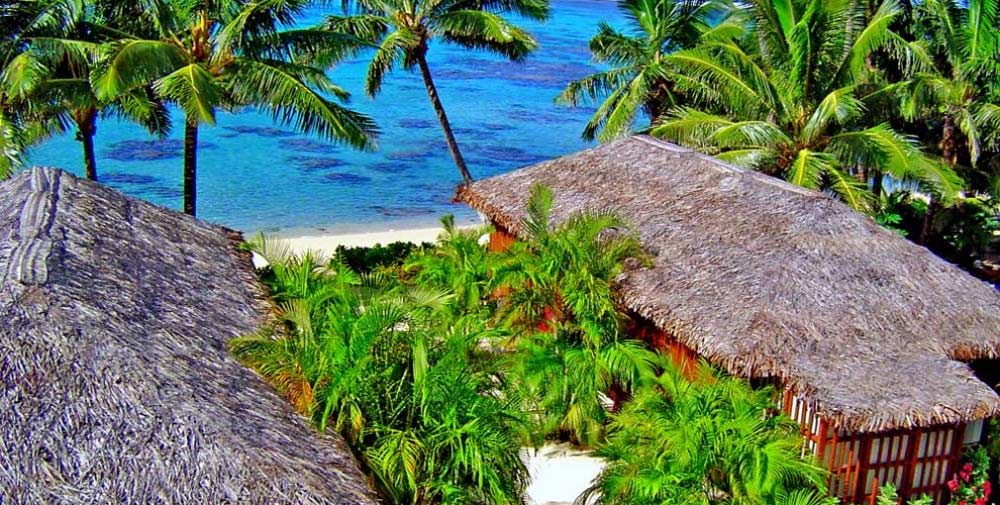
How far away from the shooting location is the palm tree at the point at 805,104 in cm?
1345

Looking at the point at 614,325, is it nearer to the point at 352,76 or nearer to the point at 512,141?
the point at 512,141

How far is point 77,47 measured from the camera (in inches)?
520

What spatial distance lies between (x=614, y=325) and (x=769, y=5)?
6.03m

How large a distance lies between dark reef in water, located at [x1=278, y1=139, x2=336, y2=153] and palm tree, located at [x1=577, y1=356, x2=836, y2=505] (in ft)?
93.5

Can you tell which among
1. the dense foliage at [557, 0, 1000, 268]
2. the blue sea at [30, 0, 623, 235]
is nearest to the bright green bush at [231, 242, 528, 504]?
the dense foliage at [557, 0, 1000, 268]

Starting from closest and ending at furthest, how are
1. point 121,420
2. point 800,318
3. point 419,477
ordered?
point 121,420 → point 419,477 → point 800,318

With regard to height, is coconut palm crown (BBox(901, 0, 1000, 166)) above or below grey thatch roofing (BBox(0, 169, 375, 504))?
above

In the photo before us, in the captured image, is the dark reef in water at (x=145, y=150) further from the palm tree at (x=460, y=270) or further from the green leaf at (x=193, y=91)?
the palm tree at (x=460, y=270)

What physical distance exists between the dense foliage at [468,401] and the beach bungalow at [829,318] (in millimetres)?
514

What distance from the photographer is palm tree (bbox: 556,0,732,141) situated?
1836 centimetres

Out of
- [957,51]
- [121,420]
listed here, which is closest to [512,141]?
[957,51]

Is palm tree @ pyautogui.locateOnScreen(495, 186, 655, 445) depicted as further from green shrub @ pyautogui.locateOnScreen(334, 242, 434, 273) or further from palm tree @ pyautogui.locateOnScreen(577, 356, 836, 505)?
green shrub @ pyautogui.locateOnScreen(334, 242, 434, 273)

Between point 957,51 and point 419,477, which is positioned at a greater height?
point 957,51

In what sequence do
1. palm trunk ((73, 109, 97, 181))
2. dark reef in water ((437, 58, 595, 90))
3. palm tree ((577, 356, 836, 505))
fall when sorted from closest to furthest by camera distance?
palm tree ((577, 356, 836, 505)) → palm trunk ((73, 109, 97, 181)) → dark reef in water ((437, 58, 595, 90))
